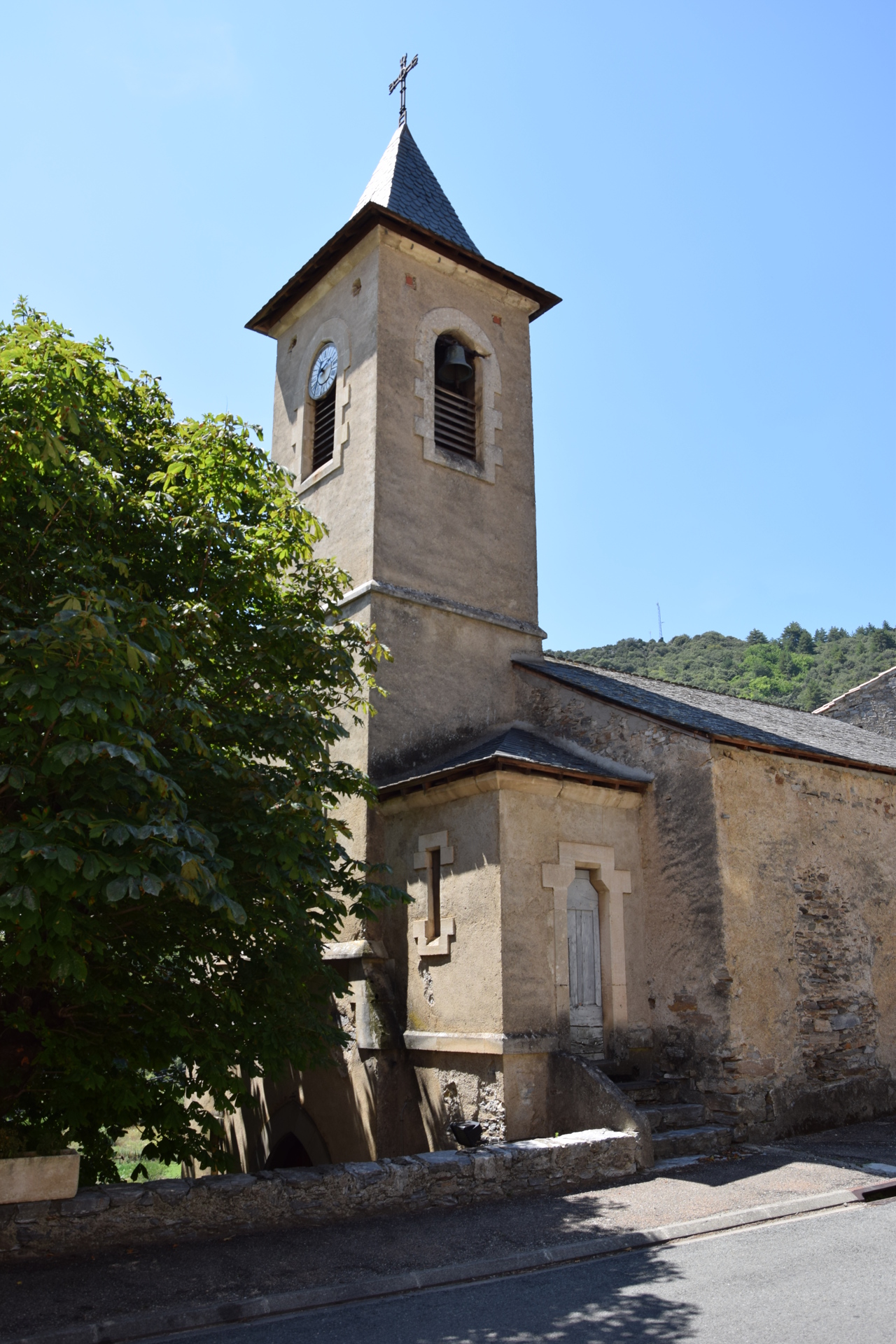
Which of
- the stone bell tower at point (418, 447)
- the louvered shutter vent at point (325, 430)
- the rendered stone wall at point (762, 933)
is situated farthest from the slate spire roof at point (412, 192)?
the rendered stone wall at point (762, 933)

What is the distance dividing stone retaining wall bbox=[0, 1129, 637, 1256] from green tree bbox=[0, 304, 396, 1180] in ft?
2.31

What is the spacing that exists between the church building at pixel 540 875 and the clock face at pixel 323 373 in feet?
2.17

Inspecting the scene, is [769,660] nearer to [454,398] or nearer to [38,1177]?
[454,398]

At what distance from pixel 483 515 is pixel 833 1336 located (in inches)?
436

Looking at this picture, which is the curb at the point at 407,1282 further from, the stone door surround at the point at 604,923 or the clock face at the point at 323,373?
the clock face at the point at 323,373

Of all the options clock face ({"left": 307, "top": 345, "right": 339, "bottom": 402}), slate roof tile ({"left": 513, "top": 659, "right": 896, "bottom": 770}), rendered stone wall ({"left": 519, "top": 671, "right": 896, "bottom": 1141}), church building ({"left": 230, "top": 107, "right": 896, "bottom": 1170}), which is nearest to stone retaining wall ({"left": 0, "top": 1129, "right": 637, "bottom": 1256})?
church building ({"left": 230, "top": 107, "right": 896, "bottom": 1170})

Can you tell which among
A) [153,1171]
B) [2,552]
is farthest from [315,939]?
[153,1171]

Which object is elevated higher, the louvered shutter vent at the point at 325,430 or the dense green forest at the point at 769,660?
Answer: the dense green forest at the point at 769,660

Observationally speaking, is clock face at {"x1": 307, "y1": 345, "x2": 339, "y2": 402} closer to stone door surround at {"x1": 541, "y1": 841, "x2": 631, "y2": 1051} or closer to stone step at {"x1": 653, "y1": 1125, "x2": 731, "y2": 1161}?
stone door surround at {"x1": 541, "y1": 841, "x2": 631, "y2": 1051}

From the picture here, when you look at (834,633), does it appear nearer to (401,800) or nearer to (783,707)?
(783,707)

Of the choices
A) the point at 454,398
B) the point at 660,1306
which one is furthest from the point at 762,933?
the point at 454,398

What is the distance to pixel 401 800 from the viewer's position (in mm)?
11078

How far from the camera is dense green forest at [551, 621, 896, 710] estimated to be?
1633 inches

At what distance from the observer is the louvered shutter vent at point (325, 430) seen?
48.4 ft
